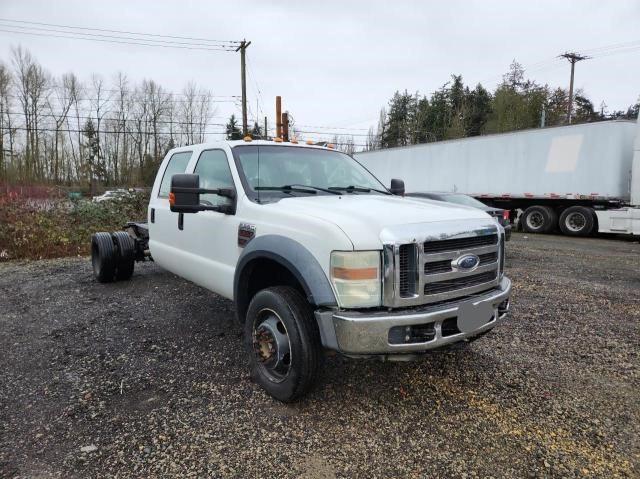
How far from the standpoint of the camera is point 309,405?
3.11m

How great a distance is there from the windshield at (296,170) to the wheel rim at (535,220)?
1305 centimetres

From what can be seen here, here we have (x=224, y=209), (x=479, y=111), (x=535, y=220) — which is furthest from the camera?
(x=479, y=111)

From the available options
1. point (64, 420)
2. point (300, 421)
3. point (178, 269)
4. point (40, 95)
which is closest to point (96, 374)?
point (64, 420)

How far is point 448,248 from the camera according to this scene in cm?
290

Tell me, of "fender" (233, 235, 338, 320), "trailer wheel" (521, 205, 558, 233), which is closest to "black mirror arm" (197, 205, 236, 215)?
"fender" (233, 235, 338, 320)

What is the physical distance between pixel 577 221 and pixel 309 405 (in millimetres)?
14445

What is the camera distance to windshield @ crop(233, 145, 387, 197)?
3838mm

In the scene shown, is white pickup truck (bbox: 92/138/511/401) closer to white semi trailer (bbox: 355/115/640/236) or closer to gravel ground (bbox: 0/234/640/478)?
gravel ground (bbox: 0/234/640/478)

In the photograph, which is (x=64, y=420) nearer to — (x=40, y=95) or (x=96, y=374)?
(x=96, y=374)

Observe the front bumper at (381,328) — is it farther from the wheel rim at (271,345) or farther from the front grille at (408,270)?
the wheel rim at (271,345)

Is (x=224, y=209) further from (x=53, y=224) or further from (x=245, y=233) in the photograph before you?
(x=53, y=224)

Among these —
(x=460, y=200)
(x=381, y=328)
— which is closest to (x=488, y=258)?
(x=381, y=328)

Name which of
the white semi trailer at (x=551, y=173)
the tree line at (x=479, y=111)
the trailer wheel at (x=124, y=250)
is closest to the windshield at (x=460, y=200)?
the white semi trailer at (x=551, y=173)

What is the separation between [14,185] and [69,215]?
2.27 m
